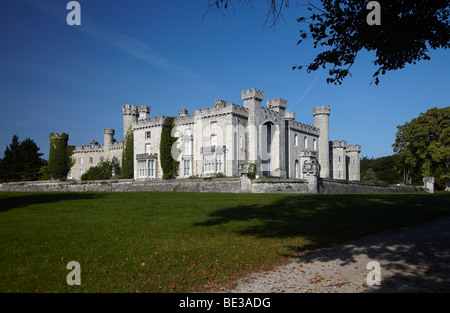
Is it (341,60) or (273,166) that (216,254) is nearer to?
(341,60)

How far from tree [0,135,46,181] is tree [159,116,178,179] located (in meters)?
28.3

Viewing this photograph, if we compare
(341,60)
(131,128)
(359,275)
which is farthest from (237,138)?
(359,275)

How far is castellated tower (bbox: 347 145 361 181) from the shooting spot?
58.4 metres

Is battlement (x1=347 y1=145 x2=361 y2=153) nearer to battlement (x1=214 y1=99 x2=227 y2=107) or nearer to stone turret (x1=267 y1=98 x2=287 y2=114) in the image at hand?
stone turret (x1=267 y1=98 x2=287 y2=114)

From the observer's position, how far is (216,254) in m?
8.55

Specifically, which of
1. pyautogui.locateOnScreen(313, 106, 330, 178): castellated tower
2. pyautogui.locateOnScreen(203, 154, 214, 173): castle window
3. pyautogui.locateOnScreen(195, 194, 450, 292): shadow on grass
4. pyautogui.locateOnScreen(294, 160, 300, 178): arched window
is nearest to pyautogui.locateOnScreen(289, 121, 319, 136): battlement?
pyautogui.locateOnScreen(313, 106, 330, 178): castellated tower

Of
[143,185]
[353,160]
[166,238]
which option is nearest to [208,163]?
[143,185]

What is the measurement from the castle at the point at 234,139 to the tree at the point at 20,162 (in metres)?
20.9

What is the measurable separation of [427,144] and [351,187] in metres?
16.0

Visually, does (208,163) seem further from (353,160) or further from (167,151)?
(353,160)

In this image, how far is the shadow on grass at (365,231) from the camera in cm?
686

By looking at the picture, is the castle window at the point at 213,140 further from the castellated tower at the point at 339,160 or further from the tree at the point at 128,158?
the castellated tower at the point at 339,160

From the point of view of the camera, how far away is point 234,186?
98.6ft
